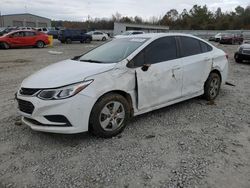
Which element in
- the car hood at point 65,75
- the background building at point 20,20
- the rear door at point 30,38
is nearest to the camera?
the car hood at point 65,75

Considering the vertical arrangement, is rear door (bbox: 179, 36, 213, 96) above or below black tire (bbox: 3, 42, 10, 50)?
below

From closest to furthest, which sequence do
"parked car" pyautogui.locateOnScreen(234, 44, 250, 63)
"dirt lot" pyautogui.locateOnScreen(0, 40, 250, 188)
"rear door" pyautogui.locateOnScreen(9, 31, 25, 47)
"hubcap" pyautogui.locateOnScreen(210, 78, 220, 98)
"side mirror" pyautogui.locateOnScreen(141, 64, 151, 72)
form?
→ "dirt lot" pyautogui.locateOnScreen(0, 40, 250, 188)
"side mirror" pyautogui.locateOnScreen(141, 64, 151, 72)
"hubcap" pyautogui.locateOnScreen(210, 78, 220, 98)
"parked car" pyautogui.locateOnScreen(234, 44, 250, 63)
"rear door" pyautogui.locateOnScreen(9, 31, 25, 47)

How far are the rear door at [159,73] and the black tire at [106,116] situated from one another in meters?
0.34

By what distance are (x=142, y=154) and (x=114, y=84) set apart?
108 cm

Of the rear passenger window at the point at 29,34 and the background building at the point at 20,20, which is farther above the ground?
the background building at the point at 20,20

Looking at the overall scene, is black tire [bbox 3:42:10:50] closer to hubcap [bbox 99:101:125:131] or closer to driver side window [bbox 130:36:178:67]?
driver side window [bbox 130:36:178:67]

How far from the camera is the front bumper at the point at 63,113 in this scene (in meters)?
3.21

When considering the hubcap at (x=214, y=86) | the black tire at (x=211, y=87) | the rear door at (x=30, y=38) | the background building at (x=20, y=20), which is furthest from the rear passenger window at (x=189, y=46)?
the background building at (x=20, y=20)

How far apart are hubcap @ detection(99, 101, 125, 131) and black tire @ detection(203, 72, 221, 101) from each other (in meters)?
2.40

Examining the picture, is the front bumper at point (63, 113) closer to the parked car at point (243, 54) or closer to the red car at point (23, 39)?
the parked car at point (243, 54)

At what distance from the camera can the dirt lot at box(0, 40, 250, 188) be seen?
2.73m

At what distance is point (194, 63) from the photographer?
476 cm

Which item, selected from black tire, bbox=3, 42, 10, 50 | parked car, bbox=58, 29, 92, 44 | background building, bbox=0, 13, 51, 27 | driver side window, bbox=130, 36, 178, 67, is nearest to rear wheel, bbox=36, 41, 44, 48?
black tire, bbox=3, 42, 10, 50

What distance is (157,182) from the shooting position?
2689 mm
